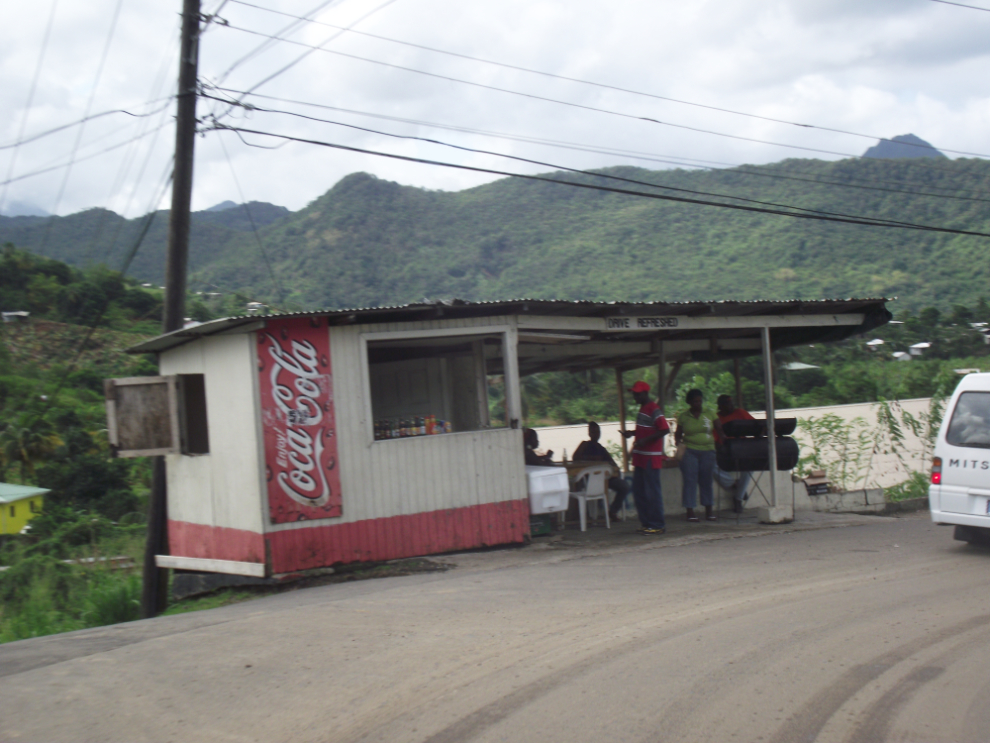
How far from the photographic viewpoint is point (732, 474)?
44.2 ft

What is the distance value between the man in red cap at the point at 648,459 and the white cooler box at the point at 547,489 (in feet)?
3.65

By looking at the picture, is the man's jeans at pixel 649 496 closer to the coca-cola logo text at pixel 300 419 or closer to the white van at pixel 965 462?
the white van at pixel 965 462

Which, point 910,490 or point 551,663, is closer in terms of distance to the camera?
point 551,663

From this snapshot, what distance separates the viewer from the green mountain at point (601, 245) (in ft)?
208

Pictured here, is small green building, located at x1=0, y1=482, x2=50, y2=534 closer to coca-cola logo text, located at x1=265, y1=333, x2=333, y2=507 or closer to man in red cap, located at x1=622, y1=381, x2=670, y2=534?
coca-cola logo text, located at x1=265, y1=333, x2=333, y2=507

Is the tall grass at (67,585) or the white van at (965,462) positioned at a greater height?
the white van at (965,462)

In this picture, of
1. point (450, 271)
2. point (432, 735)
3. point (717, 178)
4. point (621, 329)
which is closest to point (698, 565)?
point (621, 329)

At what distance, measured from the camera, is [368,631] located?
260 inches

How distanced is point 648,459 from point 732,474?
3.31 m

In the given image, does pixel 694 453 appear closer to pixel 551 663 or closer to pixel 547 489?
pixel 547 489

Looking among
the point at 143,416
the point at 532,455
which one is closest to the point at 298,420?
the point at 143,416

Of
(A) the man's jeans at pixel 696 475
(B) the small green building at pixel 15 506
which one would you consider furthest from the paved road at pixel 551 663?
(B) the small green building at pixel 15 506

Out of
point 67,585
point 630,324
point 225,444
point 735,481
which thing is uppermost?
point 630,324

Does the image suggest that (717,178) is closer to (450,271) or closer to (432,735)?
(450,271)
